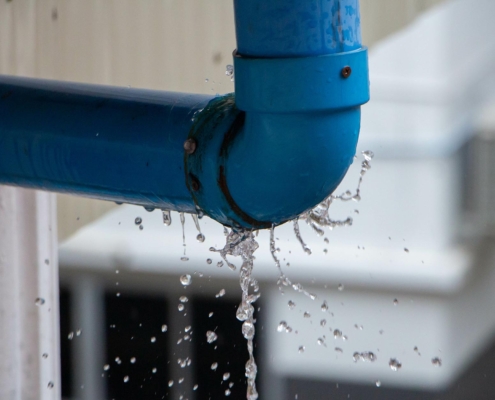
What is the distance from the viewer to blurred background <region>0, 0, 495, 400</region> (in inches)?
102

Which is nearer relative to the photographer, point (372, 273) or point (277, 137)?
point (277, 137)

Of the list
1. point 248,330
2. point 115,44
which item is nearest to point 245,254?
point 248,330

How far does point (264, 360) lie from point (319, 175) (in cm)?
249

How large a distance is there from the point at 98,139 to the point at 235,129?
0.07 metres

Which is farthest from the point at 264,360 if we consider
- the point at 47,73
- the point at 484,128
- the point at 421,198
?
the point at 47,73

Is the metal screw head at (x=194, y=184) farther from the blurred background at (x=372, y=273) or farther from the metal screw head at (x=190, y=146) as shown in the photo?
the blurred background at (x=372, y=273)

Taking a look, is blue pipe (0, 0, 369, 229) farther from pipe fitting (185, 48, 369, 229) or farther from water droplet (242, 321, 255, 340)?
water droplet (242, 321, 255, 340)

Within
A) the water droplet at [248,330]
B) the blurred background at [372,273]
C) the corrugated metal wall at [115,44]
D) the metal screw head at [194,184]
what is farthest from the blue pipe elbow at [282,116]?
the blurred background at [372,273]

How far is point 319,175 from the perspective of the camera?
1.24ft

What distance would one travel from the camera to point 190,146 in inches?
14.6

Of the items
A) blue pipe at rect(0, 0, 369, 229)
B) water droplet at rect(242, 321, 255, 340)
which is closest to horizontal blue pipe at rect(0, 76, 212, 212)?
blue pipe at rect(0, 0, 369, 229)

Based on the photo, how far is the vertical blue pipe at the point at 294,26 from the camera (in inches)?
13.4

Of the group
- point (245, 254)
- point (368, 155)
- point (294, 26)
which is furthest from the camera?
point (368, 155)

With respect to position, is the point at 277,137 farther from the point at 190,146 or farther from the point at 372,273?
the point at 372,273
